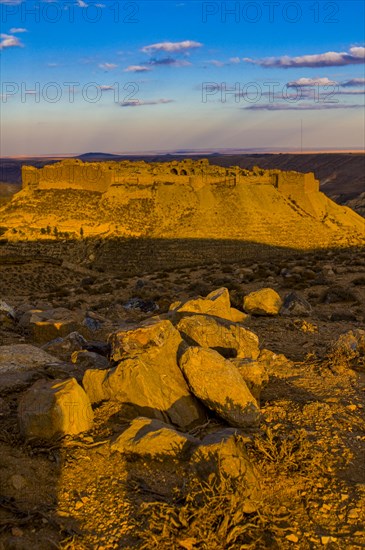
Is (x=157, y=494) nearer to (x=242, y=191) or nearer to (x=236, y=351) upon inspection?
(x=236, y=351)

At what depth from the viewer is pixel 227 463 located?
3529 millimetres

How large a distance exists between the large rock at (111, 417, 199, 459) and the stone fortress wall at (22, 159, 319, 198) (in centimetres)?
4038

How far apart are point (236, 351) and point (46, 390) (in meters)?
2.50

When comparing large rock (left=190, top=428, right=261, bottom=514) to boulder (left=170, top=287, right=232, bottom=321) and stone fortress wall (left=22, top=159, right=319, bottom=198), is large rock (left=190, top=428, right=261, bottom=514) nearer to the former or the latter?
boulder (left=170, top=287, right=232, bottom=321)

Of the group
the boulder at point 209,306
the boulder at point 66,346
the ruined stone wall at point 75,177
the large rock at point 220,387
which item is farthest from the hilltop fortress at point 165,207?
the large rock at point 220,387

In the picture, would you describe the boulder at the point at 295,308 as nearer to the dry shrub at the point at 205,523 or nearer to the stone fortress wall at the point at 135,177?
the dry shrub at the point at 205,523

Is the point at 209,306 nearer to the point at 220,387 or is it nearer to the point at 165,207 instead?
the point at 220,387

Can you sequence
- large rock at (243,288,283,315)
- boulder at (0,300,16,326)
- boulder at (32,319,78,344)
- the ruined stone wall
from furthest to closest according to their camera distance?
the ruined stone wall → large rock at (243,288,283,315) → boulder at (0,300,16,326) → boulder at (32,319,78,344)

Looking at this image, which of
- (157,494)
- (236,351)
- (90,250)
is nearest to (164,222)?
(90,250)

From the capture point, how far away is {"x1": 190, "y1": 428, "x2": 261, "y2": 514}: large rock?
3.38 metres

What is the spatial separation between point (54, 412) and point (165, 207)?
129 feet

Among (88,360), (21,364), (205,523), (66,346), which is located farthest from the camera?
(66,346)

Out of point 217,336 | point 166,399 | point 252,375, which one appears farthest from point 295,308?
point 166,399

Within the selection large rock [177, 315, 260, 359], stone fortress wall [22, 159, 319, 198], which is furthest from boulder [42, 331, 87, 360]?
A: stone fortress wall [22, 159, 319, 198]
